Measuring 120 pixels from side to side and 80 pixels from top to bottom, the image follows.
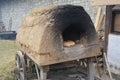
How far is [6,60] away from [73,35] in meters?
5.28

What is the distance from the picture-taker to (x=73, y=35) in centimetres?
533

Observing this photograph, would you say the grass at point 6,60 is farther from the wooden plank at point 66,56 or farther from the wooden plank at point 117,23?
the wooden plank at point 117,23

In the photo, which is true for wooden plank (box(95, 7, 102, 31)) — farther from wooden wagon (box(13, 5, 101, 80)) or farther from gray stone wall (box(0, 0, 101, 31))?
wooden wagon (box(13, 5, 101, 80))

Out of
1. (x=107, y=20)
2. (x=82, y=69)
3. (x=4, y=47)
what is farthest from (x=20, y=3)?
(x=82, y=69)

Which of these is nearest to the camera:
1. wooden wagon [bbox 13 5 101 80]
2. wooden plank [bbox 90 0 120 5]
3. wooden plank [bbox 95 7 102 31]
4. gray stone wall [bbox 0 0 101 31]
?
wooden wagon [bbox 13 5 101 80]

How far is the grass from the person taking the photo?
7457mm

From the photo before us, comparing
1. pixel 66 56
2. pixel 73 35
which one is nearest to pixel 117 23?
pixel 73 35

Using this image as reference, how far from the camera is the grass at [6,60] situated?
24.5ft

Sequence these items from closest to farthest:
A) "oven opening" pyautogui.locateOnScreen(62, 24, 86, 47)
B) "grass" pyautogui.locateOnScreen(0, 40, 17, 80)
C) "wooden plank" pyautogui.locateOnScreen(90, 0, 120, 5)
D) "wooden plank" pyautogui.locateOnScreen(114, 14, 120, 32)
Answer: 1. "oven opening" pyautogui.locateOnScreen(62, 24, 86, 47)
2. "wooden plank" pyautogui.locateOnScreen(90, 0, 120, 5)
3. "wooden plank" pyautogui.locateOnScreen(114, 14, 120, 32)
4. "grass" pyautogui.locateOnScreen(0, 40, 17, 80)

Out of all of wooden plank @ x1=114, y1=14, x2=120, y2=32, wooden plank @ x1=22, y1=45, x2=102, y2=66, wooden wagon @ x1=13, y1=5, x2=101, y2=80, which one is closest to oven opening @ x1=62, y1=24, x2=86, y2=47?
wooden wagon @ x1=13, y1=5, x2=101, y2=80

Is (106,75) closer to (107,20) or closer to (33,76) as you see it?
(107,20)

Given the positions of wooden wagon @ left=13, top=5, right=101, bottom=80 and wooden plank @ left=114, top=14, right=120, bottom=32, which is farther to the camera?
wooden plank @ left=114, top=14, right=120, bottom=32

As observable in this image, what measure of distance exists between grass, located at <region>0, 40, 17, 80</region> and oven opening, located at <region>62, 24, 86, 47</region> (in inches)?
113

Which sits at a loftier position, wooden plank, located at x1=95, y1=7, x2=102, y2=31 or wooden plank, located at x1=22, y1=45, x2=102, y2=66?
wooden plank, located at x1=95, y1=7, x2=102, y2=31
